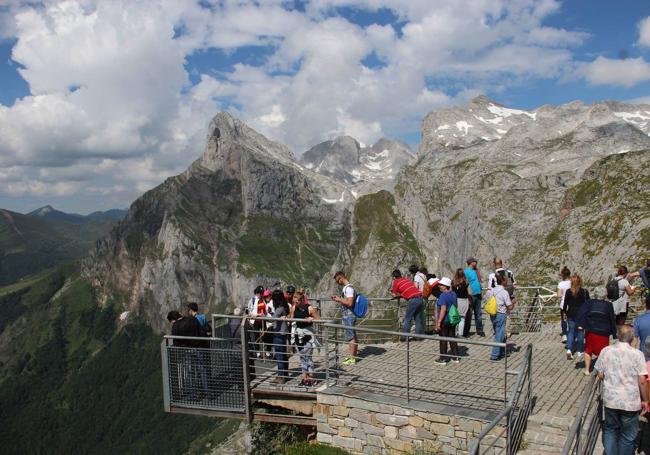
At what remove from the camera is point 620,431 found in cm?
984

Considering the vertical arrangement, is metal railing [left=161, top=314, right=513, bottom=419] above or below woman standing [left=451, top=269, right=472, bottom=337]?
below

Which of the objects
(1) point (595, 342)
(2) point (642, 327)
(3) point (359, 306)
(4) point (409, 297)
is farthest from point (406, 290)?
(2) point (642, 327)

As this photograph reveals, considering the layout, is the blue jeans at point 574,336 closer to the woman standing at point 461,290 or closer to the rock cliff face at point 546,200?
the woman standing at point 461,290

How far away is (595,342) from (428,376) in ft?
15.4

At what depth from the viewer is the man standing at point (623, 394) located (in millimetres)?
9688

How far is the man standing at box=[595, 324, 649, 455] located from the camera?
9688mm

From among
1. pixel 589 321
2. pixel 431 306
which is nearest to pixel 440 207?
pixel 431 306

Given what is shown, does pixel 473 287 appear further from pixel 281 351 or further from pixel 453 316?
pixel 281 351

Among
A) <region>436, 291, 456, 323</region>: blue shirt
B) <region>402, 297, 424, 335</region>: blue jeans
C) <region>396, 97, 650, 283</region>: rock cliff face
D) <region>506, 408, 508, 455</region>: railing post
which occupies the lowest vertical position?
<region>506, 408, 508, 455</region>: railing post

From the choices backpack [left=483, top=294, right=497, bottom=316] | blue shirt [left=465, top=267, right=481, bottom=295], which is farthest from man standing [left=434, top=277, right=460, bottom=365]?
blue shirt [left=465, top=267, right=481, bottom=295]

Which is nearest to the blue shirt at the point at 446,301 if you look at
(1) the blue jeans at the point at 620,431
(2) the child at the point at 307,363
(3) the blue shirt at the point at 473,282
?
(2) the child at the point at 307,363

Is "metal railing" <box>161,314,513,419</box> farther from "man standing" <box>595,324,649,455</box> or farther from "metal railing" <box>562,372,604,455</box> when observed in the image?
"man standing" <box>595,324,649,455</box>

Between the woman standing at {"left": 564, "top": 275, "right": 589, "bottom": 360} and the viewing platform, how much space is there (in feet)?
1.91

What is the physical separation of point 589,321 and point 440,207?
566 feet
